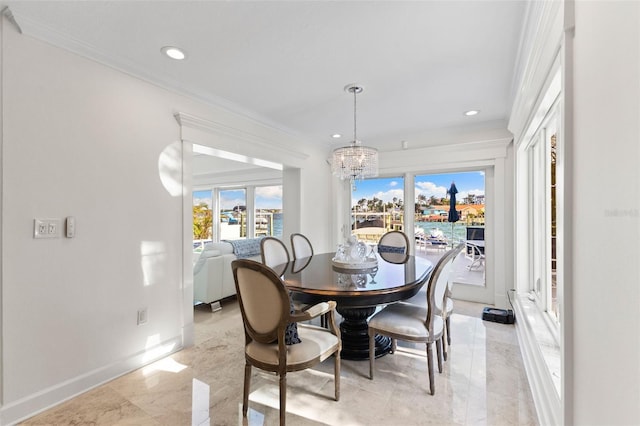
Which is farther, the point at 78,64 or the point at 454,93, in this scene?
the point at 454,93

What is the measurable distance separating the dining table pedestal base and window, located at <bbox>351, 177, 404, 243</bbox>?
89.2 inches

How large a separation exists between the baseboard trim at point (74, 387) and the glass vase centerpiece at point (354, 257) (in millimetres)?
1724

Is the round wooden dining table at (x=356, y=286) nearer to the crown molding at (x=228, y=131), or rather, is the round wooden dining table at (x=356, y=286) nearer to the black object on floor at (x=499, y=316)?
the black object on floor at (x=499, y=316)

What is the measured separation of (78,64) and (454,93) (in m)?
3.16

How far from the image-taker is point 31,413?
1.83 m

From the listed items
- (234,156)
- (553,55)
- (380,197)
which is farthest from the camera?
(380,197)

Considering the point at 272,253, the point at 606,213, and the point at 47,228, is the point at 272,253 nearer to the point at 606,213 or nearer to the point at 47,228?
the point at 47,228

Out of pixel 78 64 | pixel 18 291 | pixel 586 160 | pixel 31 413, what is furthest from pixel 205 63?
pixel 31 413

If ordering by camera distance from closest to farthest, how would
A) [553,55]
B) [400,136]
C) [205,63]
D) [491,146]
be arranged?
[553,55]
[205,63]
[491,146]
[400,136]

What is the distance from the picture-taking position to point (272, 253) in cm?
319

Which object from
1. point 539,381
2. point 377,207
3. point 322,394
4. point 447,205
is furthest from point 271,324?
point 377,207

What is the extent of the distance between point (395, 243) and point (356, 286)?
1.98 m

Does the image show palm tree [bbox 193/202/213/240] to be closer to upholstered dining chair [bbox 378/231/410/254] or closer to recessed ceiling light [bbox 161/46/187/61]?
upholstered dining chair [bbox 378/231/410/254]

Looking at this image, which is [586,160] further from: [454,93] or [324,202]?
[324,202]
